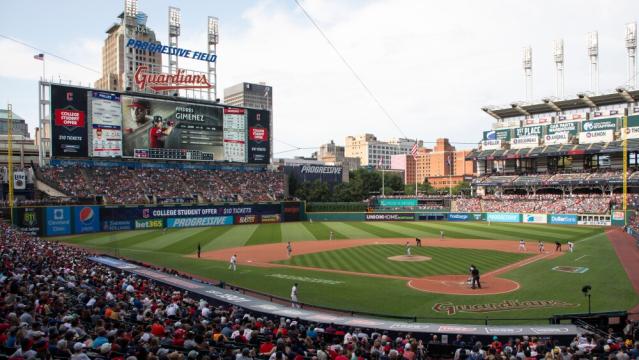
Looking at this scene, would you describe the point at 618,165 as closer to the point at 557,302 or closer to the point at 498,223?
the point at 498,223

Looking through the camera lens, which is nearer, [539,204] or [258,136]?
[539,204]

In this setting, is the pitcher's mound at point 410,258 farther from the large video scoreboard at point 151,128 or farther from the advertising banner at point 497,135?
the advertising banner at point 497,135

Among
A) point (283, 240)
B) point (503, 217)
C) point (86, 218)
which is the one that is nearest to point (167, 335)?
point (283, 240)

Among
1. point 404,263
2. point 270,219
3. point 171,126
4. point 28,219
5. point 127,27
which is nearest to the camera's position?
point 404,263

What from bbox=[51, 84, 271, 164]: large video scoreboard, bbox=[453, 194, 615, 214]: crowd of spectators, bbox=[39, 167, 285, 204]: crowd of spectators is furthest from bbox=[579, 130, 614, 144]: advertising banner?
bbox=[51, 84, 271, 164]: large video scoreboard

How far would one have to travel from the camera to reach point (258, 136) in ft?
255

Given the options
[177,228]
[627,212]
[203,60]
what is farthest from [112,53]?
[627,212]

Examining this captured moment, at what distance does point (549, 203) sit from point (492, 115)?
26755 millimetres

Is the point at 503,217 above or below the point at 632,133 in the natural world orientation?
below

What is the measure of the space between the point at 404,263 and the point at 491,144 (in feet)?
205

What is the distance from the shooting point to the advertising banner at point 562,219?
2537 inches

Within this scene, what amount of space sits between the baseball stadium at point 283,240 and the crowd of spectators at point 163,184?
0.32 metres

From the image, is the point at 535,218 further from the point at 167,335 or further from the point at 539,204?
the point at 167,335

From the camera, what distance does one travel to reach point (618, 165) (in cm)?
7462
